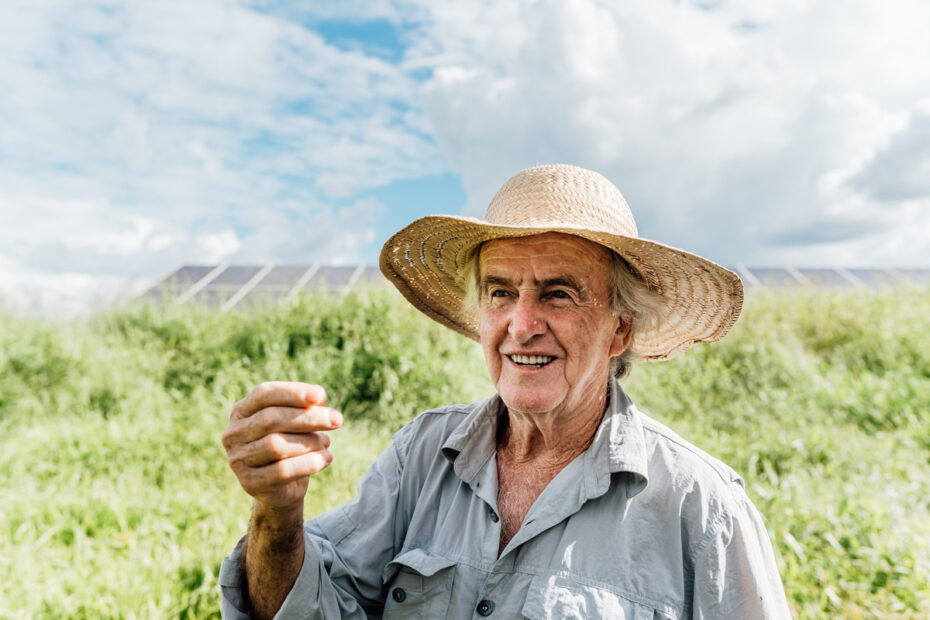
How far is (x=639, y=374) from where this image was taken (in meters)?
8.91

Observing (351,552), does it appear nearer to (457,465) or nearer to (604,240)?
(457,465)

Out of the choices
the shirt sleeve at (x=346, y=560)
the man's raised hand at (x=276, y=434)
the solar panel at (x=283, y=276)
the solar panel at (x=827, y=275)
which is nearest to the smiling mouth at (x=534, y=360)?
the shirt sleeve at (x=346, y=560)

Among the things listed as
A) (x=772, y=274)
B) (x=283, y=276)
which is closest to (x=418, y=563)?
(x=283, y=276)

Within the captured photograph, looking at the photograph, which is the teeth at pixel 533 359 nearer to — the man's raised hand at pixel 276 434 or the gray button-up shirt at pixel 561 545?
the gray button-up shirt at pixel 561 545

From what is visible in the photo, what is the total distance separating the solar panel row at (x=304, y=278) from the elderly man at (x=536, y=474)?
10.6m

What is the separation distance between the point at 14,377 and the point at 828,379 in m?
10.0

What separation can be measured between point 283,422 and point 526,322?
79 cm

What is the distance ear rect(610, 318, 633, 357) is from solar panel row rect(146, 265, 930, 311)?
10674mm

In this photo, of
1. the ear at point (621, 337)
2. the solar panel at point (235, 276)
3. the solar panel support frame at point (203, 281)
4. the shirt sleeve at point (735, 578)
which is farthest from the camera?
the solar panel at point (235, 276)

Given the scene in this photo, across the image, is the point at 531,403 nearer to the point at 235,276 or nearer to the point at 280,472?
the point at 280,472

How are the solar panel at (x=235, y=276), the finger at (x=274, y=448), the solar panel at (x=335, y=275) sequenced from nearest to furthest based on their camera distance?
the finger at (x=274, y=448), the solar panel at (x=335, y=275), the solar panel at (x=235, y=276)

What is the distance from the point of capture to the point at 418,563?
1.96 meters

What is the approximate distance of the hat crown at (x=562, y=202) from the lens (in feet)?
6.55

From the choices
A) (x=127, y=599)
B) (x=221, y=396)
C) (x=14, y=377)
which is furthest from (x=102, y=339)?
(x=127, y=599)
